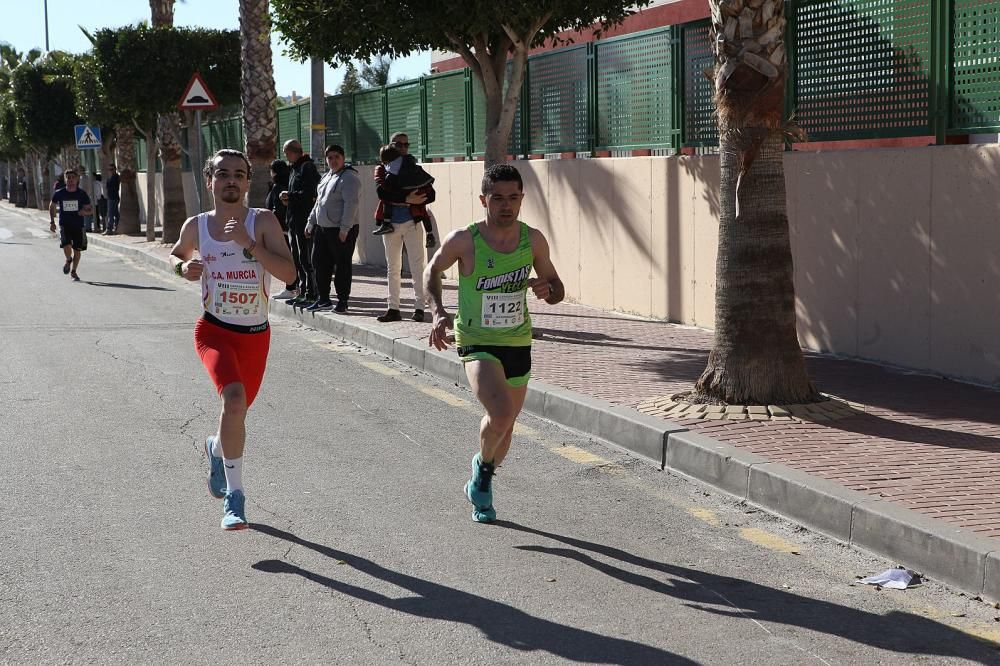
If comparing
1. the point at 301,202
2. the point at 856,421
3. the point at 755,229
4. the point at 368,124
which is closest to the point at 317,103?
the point at 368,124

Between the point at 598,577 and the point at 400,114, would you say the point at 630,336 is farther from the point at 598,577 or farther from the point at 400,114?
the point at 400,114

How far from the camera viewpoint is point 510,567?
5.50 metres

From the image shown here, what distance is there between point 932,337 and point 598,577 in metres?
5.13

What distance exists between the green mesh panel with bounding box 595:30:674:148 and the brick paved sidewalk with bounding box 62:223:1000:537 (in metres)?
2.20

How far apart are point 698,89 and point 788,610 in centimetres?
864

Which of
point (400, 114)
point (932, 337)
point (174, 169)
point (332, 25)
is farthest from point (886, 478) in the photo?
point (174, 169)

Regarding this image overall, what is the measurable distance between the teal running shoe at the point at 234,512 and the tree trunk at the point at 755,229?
340cm

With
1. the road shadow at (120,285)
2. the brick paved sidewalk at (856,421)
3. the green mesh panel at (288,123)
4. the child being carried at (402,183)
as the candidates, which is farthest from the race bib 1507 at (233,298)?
the green mesh panel at (288,123)

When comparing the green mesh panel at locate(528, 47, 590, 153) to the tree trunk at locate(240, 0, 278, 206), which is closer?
the green mesh panel at locate(528, 47, 590, 153)

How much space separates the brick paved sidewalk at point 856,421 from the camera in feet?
20.3

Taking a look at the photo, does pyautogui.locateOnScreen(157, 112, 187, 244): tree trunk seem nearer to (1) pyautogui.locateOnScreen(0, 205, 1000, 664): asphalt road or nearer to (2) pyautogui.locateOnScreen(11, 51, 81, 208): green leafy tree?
(1) pyautogui.locateOnScreen(0, 205, 1000, 664): asphalt road

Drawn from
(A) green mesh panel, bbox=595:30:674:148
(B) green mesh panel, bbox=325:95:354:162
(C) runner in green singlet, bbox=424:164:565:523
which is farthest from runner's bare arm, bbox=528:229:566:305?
(B) green mesh panel, bbox=325:95:354:162

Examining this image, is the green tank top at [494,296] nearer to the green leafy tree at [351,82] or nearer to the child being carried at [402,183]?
the child being carried at [402,183]

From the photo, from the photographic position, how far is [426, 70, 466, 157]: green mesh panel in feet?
61.2
